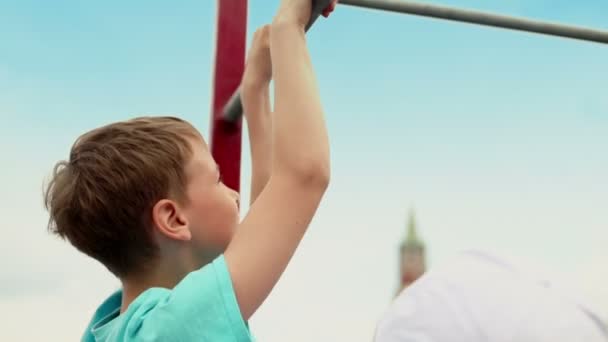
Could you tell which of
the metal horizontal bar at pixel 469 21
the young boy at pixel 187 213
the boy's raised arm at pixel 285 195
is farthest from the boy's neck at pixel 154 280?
the metal horizontal bar at pixel 469 21

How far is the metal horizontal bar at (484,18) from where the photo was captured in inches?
37.5

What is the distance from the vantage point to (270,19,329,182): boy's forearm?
0.68m

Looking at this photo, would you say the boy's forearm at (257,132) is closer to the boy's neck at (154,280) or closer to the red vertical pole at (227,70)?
the red vertical pole at (227,70)

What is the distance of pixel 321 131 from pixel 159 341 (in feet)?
0.71

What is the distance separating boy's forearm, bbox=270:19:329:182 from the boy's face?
4.0 inches

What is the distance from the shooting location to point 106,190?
2.49 feet

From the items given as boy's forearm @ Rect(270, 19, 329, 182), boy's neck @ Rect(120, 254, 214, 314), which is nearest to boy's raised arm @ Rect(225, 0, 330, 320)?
boy's forearm @ Rect(270, 19, 329, 182)

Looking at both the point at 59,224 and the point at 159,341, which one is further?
the point at 59,224

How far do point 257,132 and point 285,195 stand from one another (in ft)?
0.90

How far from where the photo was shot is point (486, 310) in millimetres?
397

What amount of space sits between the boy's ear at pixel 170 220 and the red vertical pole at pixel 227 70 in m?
0.25

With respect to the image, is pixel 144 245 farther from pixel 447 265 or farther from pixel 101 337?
pixel 447 265

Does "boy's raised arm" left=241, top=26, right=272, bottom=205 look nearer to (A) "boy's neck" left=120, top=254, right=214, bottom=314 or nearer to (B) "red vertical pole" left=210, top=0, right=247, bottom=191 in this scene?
(B) "red vertical pole" left=210, top=0, right=247, bottom=191

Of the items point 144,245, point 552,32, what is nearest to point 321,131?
point 144,245
